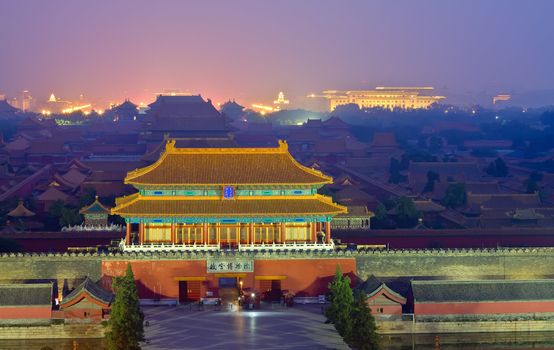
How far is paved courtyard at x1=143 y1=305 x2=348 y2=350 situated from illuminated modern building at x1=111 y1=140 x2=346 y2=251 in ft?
11.5

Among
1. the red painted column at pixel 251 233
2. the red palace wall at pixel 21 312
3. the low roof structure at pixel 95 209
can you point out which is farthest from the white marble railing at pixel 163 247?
the low roof structure at pixel 95 209

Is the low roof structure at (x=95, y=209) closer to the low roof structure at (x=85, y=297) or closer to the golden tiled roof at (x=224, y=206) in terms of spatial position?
the golden tiled roof at (x=224, y=206)

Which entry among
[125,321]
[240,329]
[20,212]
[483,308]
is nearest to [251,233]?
[240,329]

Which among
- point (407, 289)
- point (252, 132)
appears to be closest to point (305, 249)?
point (407, 289)

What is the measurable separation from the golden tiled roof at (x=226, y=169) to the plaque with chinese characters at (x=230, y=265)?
3.44 m

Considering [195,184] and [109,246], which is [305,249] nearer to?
[195,184]

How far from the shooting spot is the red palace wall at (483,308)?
132 feet

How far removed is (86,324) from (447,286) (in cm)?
1438

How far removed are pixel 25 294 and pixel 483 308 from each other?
18.1 m

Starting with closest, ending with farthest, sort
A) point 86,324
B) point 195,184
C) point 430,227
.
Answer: point 86,324
point 195,184
point 430,227

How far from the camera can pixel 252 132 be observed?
134 meters

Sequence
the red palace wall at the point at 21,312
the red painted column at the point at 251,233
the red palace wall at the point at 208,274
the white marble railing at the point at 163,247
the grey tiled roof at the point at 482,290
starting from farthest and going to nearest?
the red painted column at the point at 251,233 → the white marble railing at the point at 163,247 → the red palace wall at the point at 208,274 → the grey tiled roof at the point at 482,290 → the red palace wall at the point at 21,312

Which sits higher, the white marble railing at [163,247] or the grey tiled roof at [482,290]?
the white marble railing at [163,247]

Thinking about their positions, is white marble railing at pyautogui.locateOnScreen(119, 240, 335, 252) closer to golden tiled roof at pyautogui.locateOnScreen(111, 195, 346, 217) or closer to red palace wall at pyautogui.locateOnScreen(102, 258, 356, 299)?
red palace wall at pyautogui.locateOnScreen(102, 258, 356, 299)
